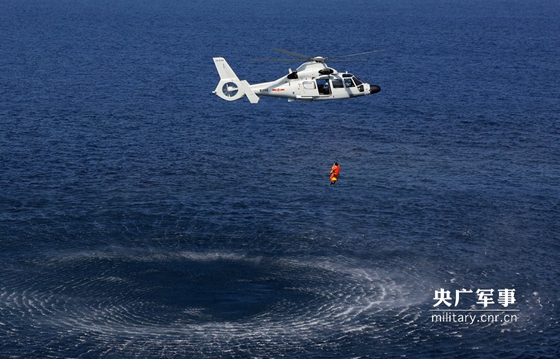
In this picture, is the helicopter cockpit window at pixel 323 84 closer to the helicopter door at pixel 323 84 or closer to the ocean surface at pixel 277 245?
the helicopter door at pixel 323 84

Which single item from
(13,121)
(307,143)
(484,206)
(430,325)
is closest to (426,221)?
(484,206)

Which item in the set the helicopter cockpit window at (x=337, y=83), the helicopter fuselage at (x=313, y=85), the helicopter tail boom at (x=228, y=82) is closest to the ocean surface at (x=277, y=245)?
the helicopter fuselage at (x=313, y=85)

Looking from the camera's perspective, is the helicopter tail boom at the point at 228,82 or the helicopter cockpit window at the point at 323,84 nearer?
the helicopter tail boom at the point at 228,82

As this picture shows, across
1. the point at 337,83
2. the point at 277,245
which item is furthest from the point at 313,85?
the point at 277,245

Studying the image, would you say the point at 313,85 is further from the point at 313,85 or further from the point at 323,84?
the point at 323,84

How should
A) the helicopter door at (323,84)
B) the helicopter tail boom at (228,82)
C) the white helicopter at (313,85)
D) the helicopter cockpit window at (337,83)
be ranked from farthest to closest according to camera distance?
the helicopter cockpit window at (337,83) < the helicopter door at (323,84) < the white helicopter at (313,85) < the helicopter tail boom at (228,82)

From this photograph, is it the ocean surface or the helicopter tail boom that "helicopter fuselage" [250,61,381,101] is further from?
the ocean surface

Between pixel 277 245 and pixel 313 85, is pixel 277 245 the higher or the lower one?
the lower one

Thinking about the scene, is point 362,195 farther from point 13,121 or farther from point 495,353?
point 13,121

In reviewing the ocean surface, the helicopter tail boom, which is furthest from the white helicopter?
the ocean surface

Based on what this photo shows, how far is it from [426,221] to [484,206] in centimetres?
1359

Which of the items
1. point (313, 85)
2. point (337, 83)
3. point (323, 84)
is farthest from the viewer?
point (337, 83)

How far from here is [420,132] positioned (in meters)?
196

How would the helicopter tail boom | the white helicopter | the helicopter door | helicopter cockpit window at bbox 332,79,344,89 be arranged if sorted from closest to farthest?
the helicopter tail boom → the white helicopter → the helicopter door → helicopter cockpit window at bbox 332,79,344,89
